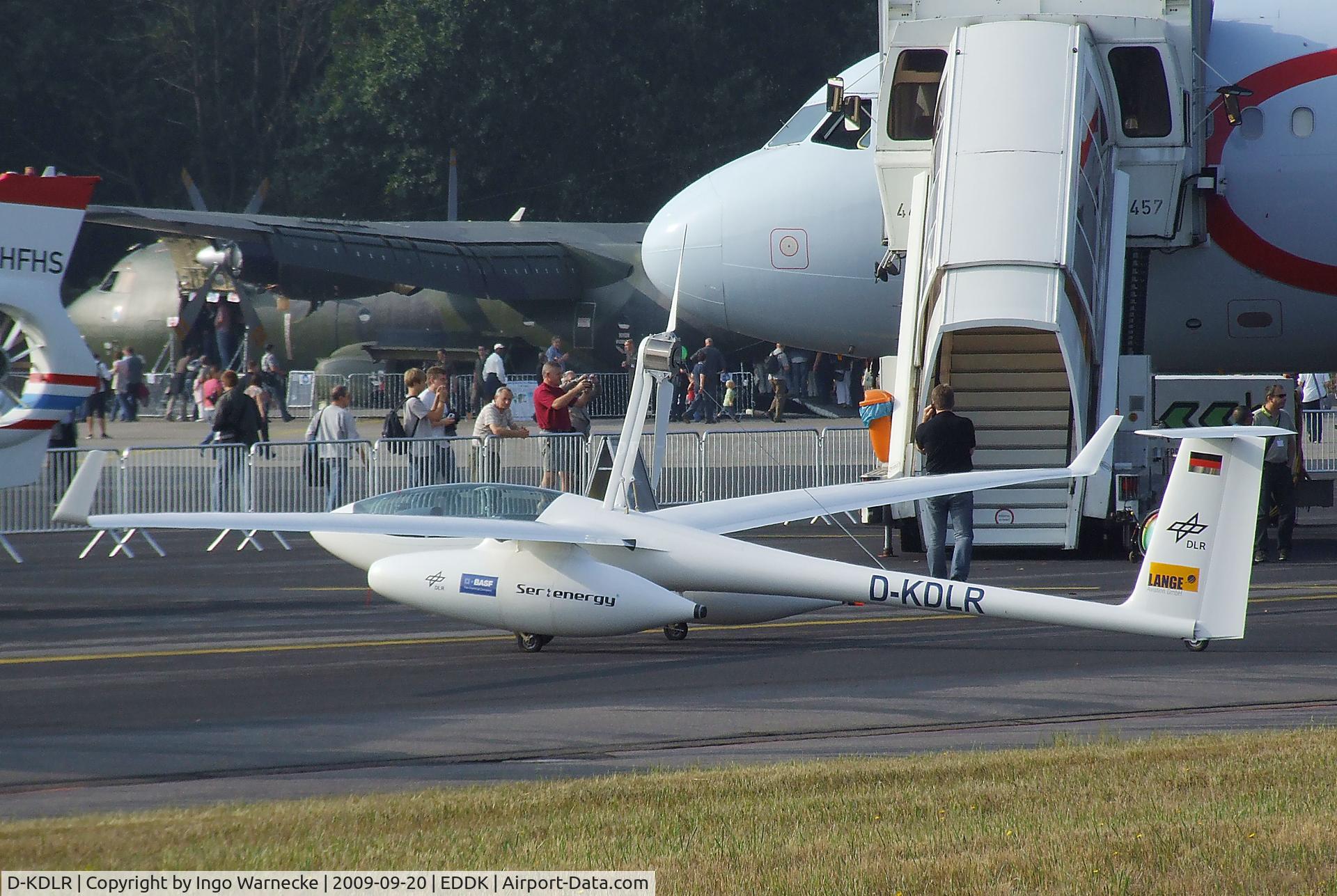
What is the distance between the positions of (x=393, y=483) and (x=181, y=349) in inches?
1033

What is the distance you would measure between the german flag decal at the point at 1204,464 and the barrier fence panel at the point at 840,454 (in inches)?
576

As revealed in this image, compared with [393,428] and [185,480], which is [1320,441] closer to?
[393,428]

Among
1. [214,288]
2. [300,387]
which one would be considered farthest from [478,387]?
[214,288]

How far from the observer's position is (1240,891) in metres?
6.05

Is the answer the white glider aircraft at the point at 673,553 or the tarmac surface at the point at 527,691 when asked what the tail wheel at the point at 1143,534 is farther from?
the white glider aircraft at the point at 673,553

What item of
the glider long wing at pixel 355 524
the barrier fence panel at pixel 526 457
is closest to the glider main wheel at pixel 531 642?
the glider long wing at pixel 355 524

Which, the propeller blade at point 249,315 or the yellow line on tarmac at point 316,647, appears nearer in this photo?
the yellow line on tarmac at point 316,647

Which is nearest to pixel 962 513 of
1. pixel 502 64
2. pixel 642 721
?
pixel 642 721

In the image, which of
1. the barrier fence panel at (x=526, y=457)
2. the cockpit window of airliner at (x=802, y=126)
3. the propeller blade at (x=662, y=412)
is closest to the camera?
the propeller blade at (x=662, y=412)

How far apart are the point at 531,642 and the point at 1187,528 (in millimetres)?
5231

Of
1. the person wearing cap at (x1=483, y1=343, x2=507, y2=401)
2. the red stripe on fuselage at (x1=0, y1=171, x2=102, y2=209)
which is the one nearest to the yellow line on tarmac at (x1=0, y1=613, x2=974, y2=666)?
the red stripe on fuselage at (x1=0, y1=171, x2=102, y2=209)

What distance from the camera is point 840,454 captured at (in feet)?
80.3

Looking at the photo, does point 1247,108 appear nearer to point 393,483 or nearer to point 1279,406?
point 1279,406

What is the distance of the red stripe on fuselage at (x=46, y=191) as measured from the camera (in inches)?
621
